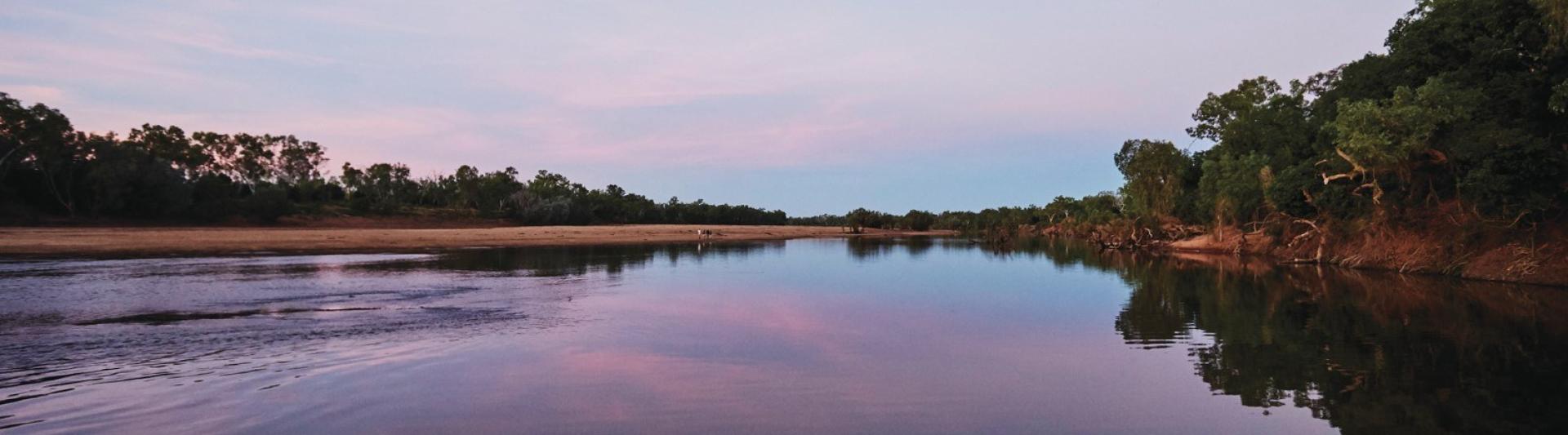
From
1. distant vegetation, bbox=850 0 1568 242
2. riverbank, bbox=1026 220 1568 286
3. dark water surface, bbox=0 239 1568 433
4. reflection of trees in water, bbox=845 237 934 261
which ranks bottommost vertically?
dark water surface, bbox=0 239 1568 433

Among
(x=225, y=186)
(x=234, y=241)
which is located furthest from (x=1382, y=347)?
(x=225, y=186)

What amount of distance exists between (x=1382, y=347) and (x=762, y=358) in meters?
12.3

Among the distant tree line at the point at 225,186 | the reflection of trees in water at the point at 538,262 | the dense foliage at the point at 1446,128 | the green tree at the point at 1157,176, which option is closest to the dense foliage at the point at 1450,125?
the dense foliage at the point at 1446,128

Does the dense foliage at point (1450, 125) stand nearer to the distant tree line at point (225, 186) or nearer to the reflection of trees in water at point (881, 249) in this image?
the reflection of trees in water at point (881, 249)

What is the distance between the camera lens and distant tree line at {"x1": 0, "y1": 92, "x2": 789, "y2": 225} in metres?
65.7

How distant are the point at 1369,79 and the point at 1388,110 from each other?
25.1 ft

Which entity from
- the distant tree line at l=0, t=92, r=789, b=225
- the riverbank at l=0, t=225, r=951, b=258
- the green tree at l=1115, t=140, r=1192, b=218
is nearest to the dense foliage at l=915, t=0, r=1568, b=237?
the green tree at l=1115, t=140, r=1192, b=218

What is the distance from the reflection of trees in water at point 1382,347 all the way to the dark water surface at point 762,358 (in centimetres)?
7

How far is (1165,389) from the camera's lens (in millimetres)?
11008

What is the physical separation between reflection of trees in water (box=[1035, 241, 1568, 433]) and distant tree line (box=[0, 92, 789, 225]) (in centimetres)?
8413

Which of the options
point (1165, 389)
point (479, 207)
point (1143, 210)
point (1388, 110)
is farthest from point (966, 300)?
point (479, 207)

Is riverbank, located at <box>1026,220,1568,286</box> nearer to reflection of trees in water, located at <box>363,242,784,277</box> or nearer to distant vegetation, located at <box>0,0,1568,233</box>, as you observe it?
distant vegetation, located at <box>0,0,1568,233</box>

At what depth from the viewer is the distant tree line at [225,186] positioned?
216ft

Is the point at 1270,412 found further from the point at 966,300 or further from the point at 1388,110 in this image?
the point at 1388,110
